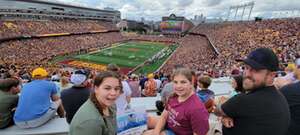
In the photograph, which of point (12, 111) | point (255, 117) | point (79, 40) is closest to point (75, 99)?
point (12, 111)

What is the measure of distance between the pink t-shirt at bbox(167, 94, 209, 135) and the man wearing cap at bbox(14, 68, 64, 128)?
218 cm

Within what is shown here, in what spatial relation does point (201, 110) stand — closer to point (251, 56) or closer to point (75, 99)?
point (251, 56)

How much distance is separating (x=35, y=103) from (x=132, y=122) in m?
1.80

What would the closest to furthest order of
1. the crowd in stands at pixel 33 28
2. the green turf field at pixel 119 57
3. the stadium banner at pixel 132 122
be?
the stadium banner at pixel 132 122, the green turf field at pixel 119 57, the crowd in stands at pixel 33 28

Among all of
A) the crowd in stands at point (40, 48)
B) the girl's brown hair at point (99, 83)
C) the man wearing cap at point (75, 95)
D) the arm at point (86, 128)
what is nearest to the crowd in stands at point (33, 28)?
the crowd in stands at point (40, 48)

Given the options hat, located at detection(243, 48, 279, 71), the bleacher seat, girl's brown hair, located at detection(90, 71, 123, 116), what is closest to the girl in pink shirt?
hat, located at detection(243, 48, 279, 71)

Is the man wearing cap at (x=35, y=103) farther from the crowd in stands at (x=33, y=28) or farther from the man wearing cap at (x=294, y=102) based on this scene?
the crowd in stands at (x=33, y=28)

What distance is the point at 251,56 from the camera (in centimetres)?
245

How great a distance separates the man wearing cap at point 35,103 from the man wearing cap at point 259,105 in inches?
117

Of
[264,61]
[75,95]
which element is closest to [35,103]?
[75,95]

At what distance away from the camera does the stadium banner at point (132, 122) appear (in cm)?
315

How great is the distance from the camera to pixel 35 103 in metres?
3.95

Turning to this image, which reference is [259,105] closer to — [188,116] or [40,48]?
[188,116]

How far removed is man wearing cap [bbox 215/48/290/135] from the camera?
226cm
